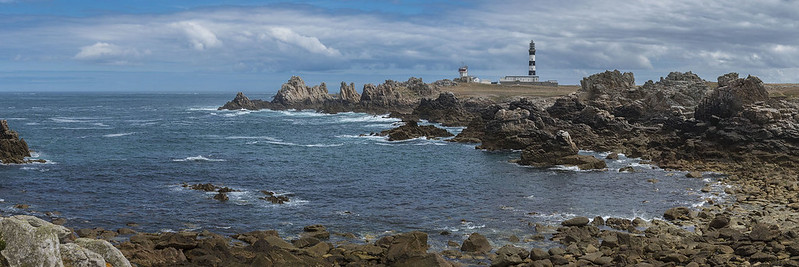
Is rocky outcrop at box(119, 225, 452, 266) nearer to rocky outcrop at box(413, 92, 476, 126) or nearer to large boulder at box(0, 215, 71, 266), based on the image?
large boulder at box(0, 215, 71, 266)

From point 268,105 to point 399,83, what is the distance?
3808cm

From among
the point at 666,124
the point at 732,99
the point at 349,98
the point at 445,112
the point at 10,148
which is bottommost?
the point at 10,148

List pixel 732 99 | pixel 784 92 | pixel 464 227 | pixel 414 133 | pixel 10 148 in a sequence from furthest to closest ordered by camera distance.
Result: pixel 784 92, pixel 414 133, pixel 732 99, pixel 10 148, pixel 464 227

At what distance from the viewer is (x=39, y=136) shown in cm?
8388

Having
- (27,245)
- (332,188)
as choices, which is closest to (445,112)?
(332,188)

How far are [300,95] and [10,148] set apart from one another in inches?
4520

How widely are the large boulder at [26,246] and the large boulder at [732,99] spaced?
6148 centimetres

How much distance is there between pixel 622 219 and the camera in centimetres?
3312

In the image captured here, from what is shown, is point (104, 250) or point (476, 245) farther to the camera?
point (476, 245)

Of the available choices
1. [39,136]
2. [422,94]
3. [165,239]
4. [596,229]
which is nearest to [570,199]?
[596,229]

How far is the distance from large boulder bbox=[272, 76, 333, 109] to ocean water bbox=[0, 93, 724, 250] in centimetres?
9082

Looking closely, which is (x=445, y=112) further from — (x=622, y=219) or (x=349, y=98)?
(x=622, y=219)

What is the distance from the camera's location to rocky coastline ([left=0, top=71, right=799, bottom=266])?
25297mm

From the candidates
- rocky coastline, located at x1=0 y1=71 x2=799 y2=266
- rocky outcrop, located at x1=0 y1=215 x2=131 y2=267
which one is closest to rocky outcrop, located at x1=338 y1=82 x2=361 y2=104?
rocky coastline, located at x1=0 y1=71 x2=799 y2=266
